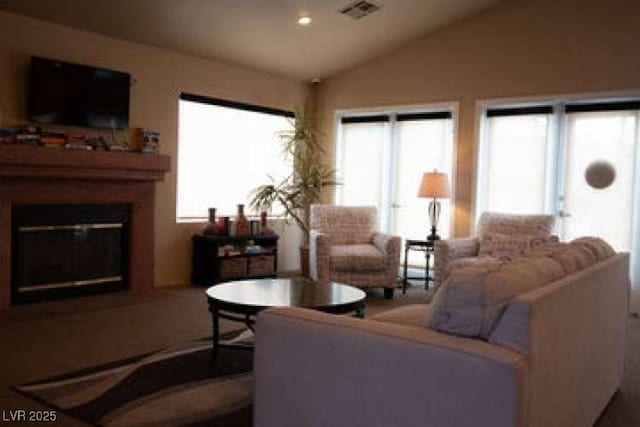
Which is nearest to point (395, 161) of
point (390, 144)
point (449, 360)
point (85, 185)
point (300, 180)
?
point (390, 144)

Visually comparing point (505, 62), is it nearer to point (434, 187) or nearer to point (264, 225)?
point (434, 187)

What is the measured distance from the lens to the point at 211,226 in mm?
6102

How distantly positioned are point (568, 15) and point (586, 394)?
14.4 feet

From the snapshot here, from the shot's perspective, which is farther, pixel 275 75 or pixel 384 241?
pixel 275 75

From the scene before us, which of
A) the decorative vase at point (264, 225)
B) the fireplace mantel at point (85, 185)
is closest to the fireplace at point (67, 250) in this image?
the fireplace mantel at point (85, 185)

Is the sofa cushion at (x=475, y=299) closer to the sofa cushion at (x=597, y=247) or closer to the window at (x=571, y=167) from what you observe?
the sofa cushion at (x=597, y=247)

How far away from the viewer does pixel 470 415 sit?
5.49ft

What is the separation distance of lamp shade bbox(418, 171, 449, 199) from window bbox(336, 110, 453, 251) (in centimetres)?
43

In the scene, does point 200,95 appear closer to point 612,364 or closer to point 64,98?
point 64,98

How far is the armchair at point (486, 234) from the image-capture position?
5.40 meters

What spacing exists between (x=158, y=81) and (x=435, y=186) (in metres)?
3.00

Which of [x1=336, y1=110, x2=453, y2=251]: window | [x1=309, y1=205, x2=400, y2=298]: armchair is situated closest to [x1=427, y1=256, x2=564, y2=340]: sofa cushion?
[x1=309, y1=205, x2=400, y2=298]: armchair

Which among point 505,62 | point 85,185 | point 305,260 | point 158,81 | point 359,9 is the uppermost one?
point 359,9

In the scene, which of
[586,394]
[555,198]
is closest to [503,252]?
[555,198]
